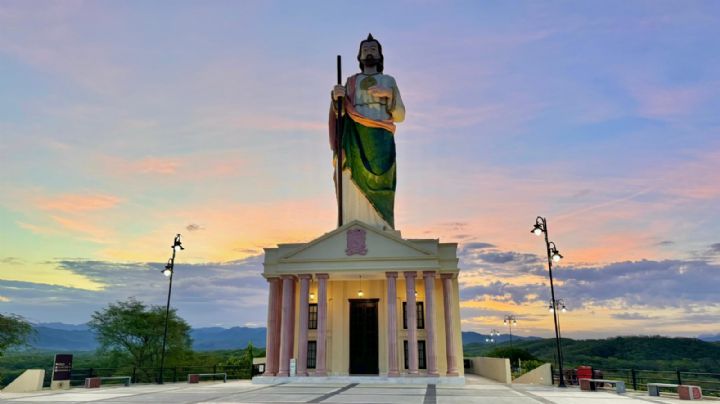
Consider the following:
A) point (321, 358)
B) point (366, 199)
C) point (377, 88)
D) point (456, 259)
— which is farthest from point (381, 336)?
point (377, 88)

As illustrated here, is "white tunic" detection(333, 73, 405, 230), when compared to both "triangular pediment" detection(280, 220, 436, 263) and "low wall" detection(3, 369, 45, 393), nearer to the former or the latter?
"triangular pediment" detection(280, 220, 436, 263)

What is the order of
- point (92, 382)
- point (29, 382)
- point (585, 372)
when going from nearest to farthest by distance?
1. point (29, 382)
2. point (92, 382)
3. point (585, 372)

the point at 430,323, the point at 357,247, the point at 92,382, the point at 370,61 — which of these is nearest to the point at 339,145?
the point at 370,61

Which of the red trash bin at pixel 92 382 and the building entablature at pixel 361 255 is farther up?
the building entablature at pixel 361 255

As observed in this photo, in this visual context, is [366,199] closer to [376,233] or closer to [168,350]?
[376,233]

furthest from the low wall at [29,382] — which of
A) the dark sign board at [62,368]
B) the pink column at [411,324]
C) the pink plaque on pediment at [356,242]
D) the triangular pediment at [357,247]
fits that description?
the pink column at [411,324]

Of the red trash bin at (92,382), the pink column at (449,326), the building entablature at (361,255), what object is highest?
the building entablature at (361,255)

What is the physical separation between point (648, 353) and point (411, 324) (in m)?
81.6

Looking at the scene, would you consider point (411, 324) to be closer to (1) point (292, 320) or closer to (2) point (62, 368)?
(1) point (292, 320)

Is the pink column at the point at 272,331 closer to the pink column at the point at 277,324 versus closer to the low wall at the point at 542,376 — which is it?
the pink column at the point at 277,324

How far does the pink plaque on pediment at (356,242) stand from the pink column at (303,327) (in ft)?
9.57

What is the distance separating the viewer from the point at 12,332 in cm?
2684

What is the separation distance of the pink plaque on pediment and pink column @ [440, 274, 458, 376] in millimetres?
5287

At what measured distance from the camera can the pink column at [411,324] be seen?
2564 cm
